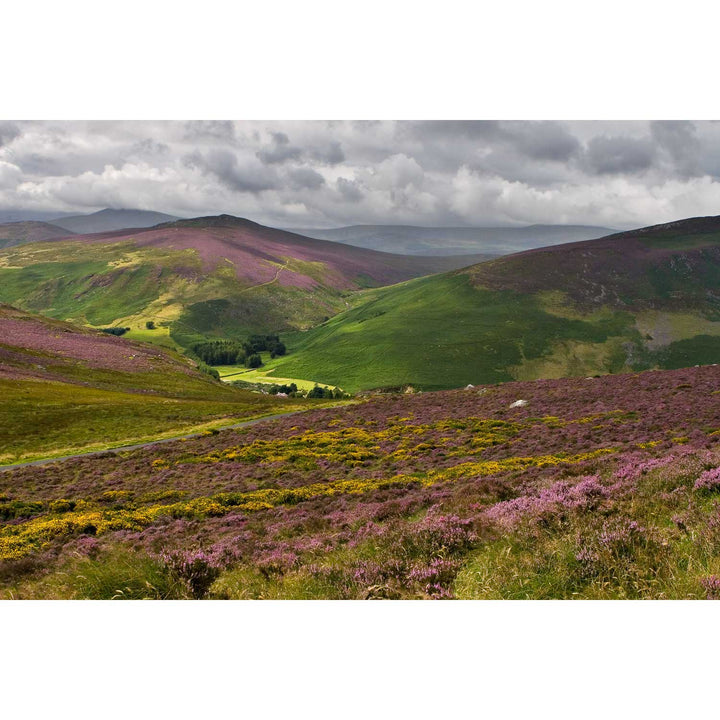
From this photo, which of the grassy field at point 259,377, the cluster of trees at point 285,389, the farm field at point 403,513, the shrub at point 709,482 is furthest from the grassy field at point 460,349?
the shrub at point 709,482

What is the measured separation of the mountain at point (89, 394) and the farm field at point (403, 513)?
14117 millimetres

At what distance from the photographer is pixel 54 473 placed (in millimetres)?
33375

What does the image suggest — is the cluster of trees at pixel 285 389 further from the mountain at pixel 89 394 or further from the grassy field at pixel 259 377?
the mountain at pixel 89 394

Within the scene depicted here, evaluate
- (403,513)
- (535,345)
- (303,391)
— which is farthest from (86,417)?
(535,345)

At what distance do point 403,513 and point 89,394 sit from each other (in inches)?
2885

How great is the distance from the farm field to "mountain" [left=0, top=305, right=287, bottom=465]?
14117 millimetres

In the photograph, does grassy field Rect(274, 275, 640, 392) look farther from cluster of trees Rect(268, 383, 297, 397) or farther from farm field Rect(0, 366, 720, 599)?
farm field Rect(0, 366, 720, 599)

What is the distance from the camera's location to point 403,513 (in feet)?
43.7

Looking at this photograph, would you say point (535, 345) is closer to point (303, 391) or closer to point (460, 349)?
point (460, 349)

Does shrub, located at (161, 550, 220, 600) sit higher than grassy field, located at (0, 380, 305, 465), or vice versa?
shrub, located at (161, 550, 220, 600)

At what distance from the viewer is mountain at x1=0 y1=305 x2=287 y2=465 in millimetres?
48269

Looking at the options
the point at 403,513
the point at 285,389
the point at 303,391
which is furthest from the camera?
the point at 285,389

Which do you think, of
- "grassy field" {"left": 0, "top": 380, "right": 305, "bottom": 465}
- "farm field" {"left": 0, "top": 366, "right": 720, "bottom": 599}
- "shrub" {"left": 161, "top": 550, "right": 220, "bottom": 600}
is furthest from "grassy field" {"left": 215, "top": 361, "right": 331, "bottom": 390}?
"shrub" {"left": 161, "top": 550, "right": 220, "bottom": 600}

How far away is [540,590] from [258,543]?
7463mm
